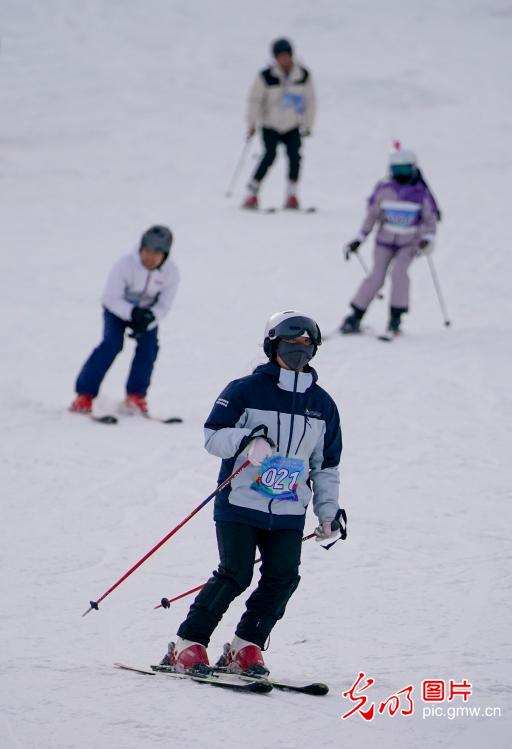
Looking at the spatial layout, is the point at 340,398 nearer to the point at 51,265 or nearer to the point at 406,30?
the point at 51,265

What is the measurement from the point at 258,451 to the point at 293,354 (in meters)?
0.42

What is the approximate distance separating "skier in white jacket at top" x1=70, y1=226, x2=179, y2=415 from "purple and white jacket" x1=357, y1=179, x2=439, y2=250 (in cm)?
268

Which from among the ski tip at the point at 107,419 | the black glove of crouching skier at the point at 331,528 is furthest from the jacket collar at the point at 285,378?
the ski tip at the point at 107,419

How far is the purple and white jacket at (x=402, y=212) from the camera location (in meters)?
11.6

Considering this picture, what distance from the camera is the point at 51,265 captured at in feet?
48.6

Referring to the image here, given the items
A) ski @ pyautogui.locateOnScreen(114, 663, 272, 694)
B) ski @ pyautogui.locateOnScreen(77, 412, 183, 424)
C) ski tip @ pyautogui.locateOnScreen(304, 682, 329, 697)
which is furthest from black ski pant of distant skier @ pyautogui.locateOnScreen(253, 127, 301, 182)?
ski tip @ pyautogui.locateOnScreen(304, 682, 329, 697)

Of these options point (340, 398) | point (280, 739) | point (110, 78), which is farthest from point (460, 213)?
point (280, 739)

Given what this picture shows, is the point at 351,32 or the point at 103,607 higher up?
the point at 351,32

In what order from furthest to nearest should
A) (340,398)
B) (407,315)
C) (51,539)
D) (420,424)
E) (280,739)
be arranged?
(407,315) → (340,398) → (420,424) → (51,539) → (280,739)

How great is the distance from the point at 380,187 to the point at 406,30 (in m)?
18.3

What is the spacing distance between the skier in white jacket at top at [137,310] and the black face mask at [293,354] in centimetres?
440

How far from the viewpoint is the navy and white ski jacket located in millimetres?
5020

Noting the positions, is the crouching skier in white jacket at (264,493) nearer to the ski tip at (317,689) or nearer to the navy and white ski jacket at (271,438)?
the navy and white ski jacket at (271,438)

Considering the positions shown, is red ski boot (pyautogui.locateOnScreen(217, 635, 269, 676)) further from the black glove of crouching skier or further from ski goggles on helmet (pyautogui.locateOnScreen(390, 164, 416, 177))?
ski goggles on helmet (pyautogui.locateOnScreen(390, 164, 416, 177))
